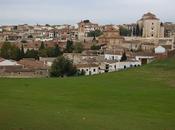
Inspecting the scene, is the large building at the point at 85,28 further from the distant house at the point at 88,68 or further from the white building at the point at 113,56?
the distant house at the point at 88,68

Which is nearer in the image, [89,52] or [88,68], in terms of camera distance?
[88,68]

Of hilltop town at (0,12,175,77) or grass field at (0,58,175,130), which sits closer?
grass field at (0,58,175,130)

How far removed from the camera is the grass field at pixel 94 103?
13.7 meters

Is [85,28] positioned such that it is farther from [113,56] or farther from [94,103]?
[94,103]

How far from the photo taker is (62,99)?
21.5 meters

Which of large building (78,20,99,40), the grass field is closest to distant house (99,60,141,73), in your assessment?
the grass field

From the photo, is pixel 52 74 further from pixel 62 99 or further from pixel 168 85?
pixel 62 99

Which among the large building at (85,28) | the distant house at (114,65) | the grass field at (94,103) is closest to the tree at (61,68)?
the distant house at (114,65)

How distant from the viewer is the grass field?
13.7 m

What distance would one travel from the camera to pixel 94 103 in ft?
67.3

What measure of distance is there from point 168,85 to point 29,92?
9635mm

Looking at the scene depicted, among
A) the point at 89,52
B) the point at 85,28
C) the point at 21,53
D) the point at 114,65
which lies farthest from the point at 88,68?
the point at 85,28

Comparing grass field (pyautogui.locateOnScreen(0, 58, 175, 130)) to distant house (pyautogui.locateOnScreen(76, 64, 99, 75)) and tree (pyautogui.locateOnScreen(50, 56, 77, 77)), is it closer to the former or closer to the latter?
tree (pyautogui.locateOnScreen(50, 56, 77, 77))

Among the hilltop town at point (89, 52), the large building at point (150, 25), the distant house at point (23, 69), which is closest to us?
the distant house at point (23, 69)
